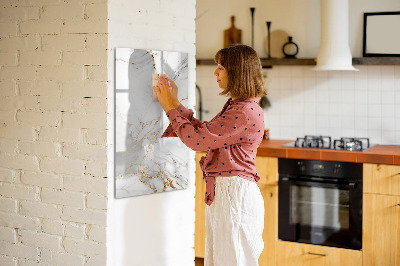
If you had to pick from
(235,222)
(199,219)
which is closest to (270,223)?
(199,219)

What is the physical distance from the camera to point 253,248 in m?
2.73

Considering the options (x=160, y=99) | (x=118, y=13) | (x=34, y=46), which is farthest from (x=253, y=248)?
(x=34, y=46)

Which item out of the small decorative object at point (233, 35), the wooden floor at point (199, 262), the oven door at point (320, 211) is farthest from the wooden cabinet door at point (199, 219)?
the small decorative object at point (233, 35)

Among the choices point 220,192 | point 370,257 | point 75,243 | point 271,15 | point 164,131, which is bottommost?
point 370,257

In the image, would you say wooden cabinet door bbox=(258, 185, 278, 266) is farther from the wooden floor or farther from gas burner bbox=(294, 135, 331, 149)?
the wooden floor

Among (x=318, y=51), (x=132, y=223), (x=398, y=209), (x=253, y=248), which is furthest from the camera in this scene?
(x=318, y=51)

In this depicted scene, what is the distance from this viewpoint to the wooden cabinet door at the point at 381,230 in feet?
12.4

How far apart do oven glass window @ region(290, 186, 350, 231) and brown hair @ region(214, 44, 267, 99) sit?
1594 mm

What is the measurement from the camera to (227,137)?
2627 millimetres

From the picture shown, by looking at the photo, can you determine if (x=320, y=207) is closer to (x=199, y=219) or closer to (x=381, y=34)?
(x=199, y=219)

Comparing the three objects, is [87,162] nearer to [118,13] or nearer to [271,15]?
[118,13]

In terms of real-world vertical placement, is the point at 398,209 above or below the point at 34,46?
below

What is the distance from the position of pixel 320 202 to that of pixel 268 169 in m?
0.43

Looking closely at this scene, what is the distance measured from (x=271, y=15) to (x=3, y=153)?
8.37 ft
